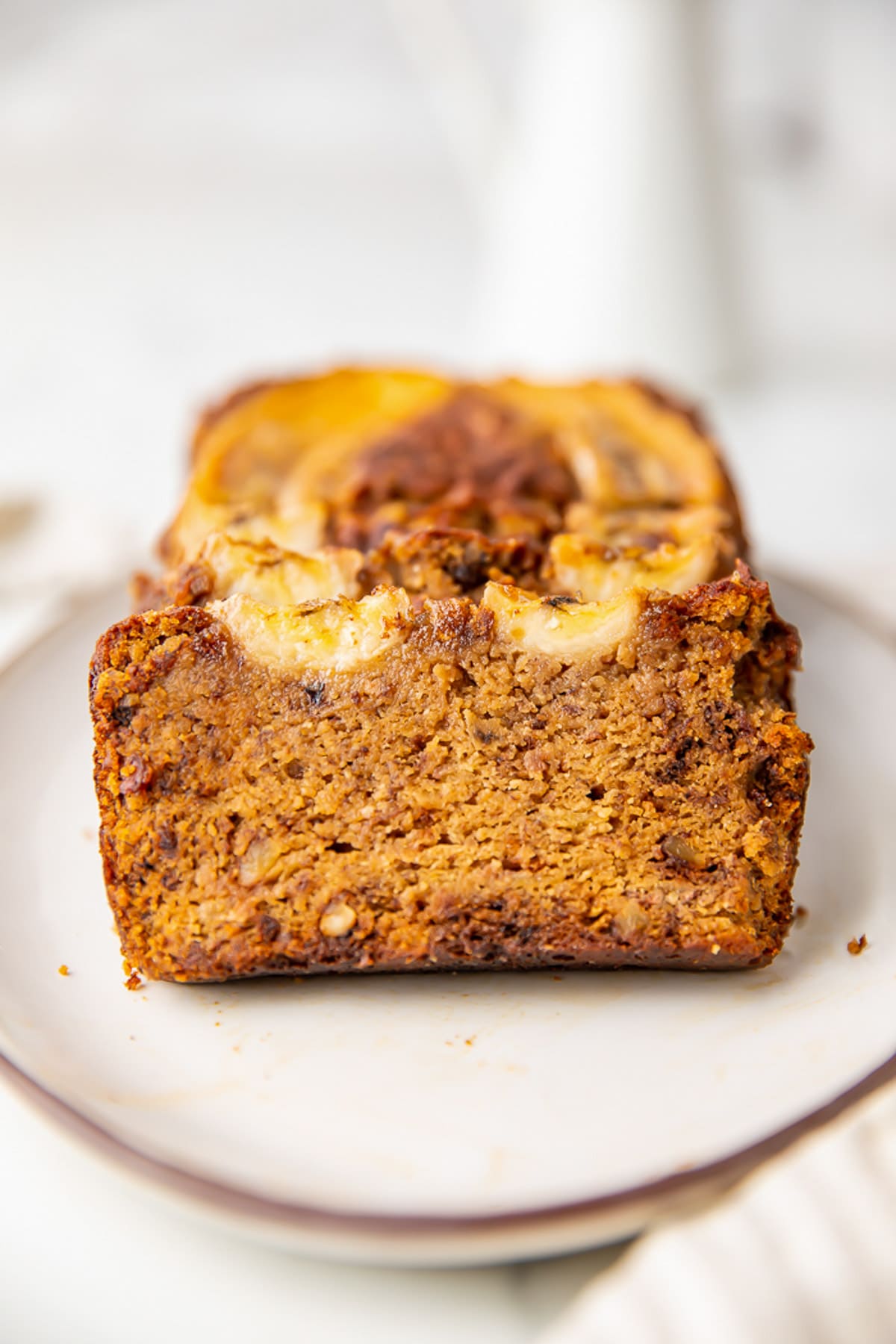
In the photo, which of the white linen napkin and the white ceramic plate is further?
the white ceramic plate

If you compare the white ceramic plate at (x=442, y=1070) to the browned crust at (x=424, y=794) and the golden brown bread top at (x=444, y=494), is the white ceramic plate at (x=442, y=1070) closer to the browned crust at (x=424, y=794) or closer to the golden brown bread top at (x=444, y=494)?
the browned crust at (x=424, y=794)

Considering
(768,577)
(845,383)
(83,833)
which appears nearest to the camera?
(83,833)

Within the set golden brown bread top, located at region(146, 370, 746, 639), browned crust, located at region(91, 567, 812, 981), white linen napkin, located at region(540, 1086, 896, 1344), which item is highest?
golden brown bread top, located at region(146, 370, 746, 639)

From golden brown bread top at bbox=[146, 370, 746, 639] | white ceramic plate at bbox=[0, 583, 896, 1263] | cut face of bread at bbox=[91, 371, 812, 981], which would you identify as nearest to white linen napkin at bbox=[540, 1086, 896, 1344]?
white ceramic plate at bbox=[0, 583, 896, 1263]

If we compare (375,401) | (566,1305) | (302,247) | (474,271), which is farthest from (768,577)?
(302,247)

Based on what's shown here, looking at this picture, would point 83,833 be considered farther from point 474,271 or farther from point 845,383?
point 474,271

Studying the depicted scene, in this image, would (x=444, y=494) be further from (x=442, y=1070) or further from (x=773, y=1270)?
(x=773, y=1270)

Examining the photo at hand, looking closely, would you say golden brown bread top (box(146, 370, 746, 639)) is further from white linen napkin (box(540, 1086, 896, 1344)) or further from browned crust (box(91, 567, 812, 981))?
white linen napkin (box(540, 1086, 896, 1344))

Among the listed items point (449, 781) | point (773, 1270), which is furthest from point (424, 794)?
point (773, 1270)
